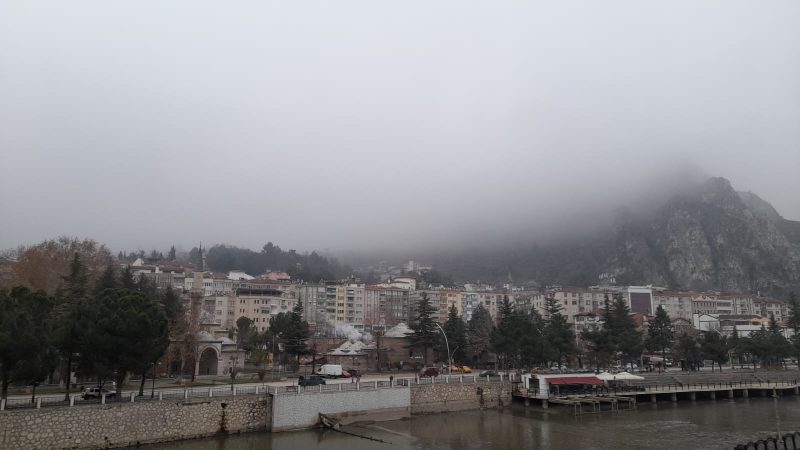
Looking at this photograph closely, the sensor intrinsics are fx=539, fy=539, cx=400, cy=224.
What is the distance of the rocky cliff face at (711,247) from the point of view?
16575 centimetres

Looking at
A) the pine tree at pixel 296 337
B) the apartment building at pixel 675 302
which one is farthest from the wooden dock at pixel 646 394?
the apartment building at pixel 675 302

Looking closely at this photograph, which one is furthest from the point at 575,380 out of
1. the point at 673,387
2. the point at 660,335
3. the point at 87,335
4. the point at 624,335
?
the point at 87,335

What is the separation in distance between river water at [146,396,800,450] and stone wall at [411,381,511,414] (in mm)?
905

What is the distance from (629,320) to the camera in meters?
67.4

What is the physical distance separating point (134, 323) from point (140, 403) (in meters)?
4.23

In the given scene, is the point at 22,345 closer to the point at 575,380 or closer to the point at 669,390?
the point at 575,380

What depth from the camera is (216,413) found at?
103 feet

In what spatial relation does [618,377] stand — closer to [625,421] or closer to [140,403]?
[625,421]

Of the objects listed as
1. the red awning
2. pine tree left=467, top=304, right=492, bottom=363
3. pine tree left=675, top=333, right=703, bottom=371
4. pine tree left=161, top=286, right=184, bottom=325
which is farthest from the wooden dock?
pine tree left=161, top=286, right=184, bottom=325

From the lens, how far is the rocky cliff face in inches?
6526

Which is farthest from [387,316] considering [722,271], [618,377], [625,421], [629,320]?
[722,271]

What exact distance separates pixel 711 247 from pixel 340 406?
175758 millimetres

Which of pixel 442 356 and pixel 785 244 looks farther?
pixel 785 244

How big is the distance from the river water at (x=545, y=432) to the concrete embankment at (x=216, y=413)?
0.88 m
